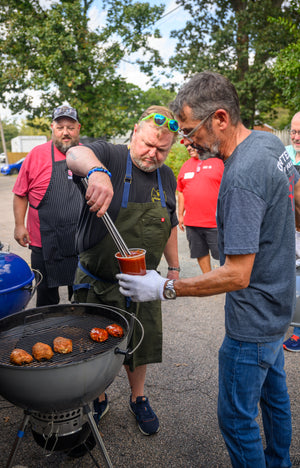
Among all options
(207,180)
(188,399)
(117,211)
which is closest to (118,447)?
(188,399)

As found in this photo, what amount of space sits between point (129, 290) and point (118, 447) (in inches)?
49.2

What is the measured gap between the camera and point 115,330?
194cm

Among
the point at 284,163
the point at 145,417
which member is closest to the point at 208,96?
the point at 284,163

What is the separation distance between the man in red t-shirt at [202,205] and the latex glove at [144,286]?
9.89 ft

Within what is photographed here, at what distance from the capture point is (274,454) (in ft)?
6.40

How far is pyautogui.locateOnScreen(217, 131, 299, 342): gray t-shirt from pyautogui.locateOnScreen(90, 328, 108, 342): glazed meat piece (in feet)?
2.07

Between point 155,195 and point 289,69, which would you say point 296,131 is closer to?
point 155,195

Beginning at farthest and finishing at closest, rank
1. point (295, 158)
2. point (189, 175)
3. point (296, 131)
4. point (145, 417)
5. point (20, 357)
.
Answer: point (189, 175)
point (295, 158)
point (296, 131)
point (145, 417)
point (20, 357)

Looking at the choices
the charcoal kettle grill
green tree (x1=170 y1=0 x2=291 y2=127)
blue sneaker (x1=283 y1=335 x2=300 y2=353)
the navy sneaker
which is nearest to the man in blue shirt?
blue sneaker (x1=283 y1=335 x2=300 y2=353)

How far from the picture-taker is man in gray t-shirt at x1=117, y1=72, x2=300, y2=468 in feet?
4.81

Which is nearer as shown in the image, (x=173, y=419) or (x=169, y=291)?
(x=169, y=291)

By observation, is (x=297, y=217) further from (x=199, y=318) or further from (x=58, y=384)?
(x=199, y=318)

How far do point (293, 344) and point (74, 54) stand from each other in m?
13.3

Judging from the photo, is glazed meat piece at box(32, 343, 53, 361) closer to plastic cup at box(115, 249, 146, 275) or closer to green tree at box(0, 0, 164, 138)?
plastic cup at box(115, 249, 146, 275)
